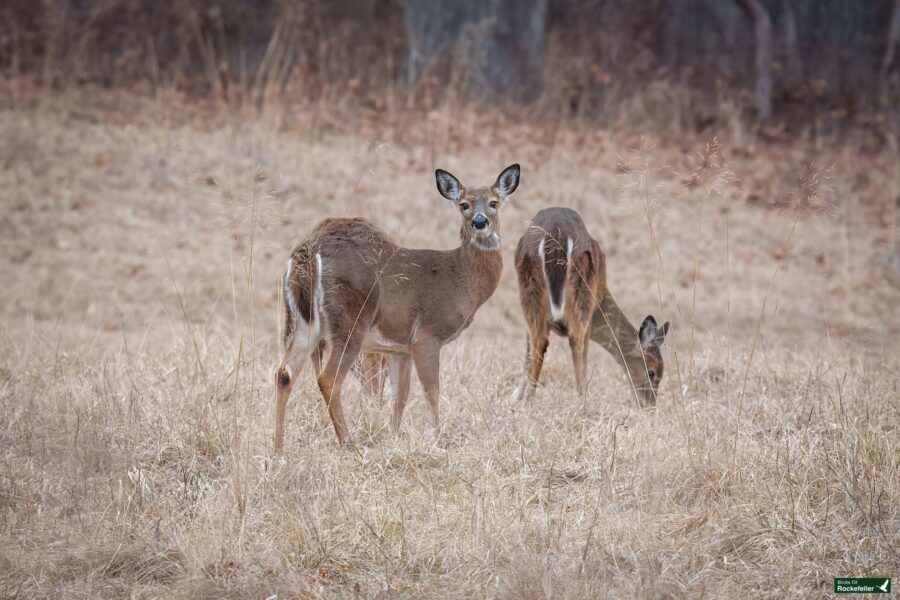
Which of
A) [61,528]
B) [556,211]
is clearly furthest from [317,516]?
[556,211]

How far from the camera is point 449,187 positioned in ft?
23.5

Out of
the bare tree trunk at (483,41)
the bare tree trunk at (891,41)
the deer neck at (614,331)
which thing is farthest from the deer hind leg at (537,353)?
the bare tree trunk at (891,41)

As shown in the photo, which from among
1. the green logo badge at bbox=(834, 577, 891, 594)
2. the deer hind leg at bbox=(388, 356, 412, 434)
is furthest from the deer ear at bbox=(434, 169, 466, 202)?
the green logo badge at bbox=(834, 577, 891, 594)

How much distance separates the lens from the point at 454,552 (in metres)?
5.00

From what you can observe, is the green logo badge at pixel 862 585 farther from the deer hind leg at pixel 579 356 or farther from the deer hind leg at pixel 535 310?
the deer hind leg at pixel 535 310

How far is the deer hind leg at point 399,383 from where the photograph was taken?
6676mm

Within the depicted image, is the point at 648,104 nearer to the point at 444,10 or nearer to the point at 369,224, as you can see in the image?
the point at 444,10

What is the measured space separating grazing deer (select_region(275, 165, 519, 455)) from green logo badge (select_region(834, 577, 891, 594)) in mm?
2523

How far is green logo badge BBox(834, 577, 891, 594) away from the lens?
4.79 metres

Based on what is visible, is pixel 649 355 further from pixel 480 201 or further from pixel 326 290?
pixel 326 290

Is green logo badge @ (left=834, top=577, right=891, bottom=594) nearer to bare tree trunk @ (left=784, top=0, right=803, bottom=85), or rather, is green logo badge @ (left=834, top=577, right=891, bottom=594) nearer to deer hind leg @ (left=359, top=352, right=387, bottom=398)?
deer hind leg @ (left=359, top=352, right=387, bottom=398)

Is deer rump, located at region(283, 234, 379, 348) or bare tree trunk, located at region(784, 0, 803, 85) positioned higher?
bare tree trunk, located at region(784, 0, 803, 85)

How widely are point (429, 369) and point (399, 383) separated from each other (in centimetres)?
28

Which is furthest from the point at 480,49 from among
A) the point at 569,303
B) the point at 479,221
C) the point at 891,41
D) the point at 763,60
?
the point at 479,221
